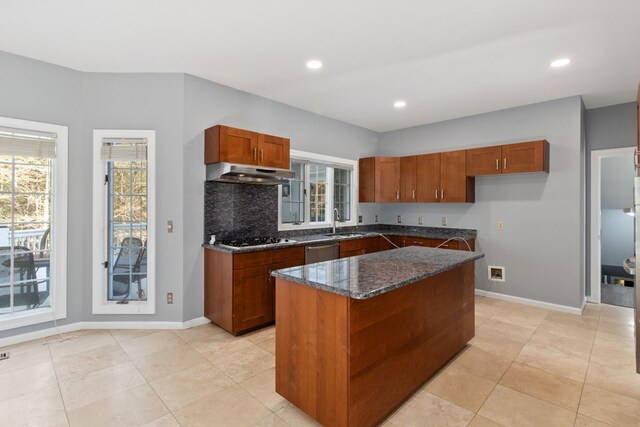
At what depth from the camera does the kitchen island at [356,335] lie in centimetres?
174

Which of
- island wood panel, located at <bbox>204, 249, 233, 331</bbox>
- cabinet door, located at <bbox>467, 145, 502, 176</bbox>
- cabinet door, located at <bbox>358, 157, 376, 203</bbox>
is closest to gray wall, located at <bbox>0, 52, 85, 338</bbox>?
island wood panel, located at <bbox>204, 249, 233, 331</bbox>

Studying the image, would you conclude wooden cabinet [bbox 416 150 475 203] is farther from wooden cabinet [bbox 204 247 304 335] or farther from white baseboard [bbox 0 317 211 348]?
white baseboard [bbox 0 317 211 348]

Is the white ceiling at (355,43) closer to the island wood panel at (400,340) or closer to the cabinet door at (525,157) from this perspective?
the cabinet door at (525,157)

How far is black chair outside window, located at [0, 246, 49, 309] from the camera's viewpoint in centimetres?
307

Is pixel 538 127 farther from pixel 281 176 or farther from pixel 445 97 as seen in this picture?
pixel 281 176

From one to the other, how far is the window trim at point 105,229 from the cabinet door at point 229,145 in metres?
0.58

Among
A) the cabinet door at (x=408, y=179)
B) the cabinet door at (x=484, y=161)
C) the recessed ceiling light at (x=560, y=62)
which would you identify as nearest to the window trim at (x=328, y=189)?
the cabinet door at (x=408, y=179)

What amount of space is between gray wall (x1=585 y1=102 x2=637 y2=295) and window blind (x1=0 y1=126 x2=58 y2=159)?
6.53m

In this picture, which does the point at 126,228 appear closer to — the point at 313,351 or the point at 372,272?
the point at 313,351

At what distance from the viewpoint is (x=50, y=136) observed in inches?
126

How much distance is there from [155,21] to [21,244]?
99.6 inches

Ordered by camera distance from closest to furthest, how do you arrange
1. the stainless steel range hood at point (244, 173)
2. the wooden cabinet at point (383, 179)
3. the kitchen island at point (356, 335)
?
1. the kitchen island at point (356, 335)
2. the stainless steel range hood at point (244, 173)
3. the wooden cabinet at point (383, 179)

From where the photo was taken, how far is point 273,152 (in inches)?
151

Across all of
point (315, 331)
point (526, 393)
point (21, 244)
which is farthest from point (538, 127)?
point (21, 244)
